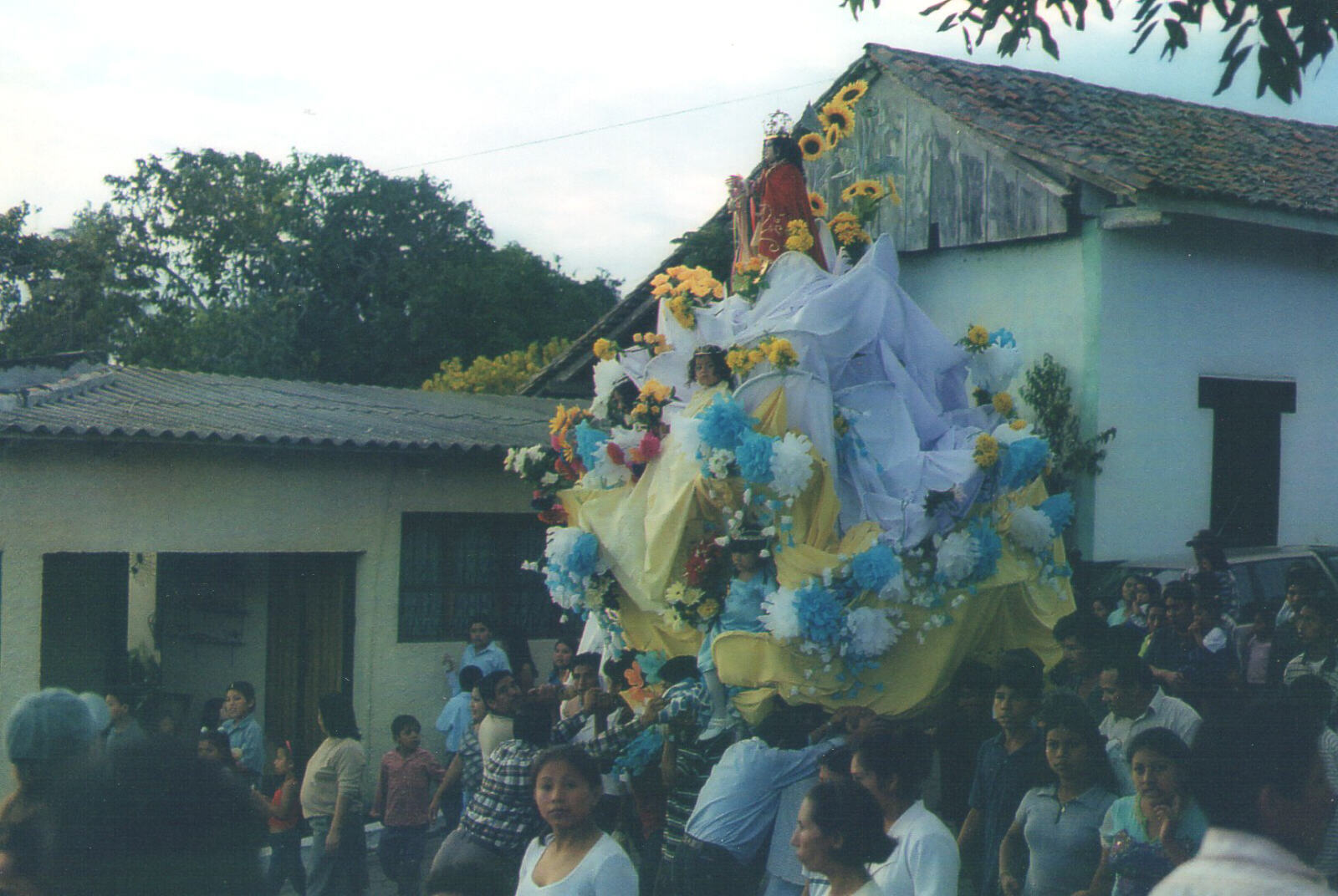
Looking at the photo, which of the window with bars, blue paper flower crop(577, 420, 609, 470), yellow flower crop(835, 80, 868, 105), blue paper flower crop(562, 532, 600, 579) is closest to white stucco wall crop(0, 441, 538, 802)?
the window with bars

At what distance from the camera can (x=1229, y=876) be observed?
108 inches

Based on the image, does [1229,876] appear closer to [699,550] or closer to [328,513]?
[699,550]

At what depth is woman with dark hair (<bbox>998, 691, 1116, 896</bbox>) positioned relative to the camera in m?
5.27

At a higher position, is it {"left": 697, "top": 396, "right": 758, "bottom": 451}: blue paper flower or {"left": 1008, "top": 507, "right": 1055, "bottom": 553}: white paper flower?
{"left": 697, "top": 396, "right": 758, "bottom": 451}: blue paper flower

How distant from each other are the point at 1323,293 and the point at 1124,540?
2.77 meters

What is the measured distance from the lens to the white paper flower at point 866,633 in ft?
24.2

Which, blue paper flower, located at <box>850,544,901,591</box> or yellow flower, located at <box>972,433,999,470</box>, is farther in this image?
yellow flower, located at <box>972,433,999,470</box>

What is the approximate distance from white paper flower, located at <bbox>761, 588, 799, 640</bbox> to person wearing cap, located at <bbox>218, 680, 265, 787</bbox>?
3545 millimetres

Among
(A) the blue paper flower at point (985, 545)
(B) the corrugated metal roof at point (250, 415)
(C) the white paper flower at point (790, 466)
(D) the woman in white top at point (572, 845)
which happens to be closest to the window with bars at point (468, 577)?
(B) the corrugated metal roof at point (250, 415)

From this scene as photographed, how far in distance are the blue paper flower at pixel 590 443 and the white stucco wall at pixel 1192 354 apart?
13.6 feet

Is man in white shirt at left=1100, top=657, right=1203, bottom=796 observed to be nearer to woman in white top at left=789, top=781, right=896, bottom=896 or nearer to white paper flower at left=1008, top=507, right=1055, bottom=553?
woman in white top at left=789, top=781, right=896, bottom=896

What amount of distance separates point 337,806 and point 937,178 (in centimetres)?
718

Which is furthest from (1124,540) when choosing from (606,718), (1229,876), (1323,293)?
(1229,876)

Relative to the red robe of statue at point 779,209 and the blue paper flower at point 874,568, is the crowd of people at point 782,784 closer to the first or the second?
the blue paper flower at point 874,568
